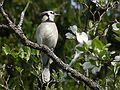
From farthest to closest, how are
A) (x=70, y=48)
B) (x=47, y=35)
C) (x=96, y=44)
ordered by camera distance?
(x=47, y=35) < (x=70, y=48) < (x=96, y=44)

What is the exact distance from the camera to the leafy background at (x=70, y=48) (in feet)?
7.68

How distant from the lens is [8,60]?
6352mm

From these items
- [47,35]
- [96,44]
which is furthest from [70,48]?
[96,44]

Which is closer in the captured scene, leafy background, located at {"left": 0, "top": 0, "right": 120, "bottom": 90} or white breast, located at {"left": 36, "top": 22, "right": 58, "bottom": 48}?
leafy background, located at {"left": 0, "top": 0, "right": 120, "bottom": 90}

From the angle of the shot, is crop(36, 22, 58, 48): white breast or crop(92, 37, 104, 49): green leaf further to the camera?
crop(36, 22, 58, 48): white breast

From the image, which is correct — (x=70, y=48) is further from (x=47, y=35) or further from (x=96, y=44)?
(x=96, y=44)

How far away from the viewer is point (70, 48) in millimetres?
3596

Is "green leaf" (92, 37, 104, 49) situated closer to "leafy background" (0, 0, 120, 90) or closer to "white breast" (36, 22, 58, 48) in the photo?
"leafy background" (0, 0, 120, 90)

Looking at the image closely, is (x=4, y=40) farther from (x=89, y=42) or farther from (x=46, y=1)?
(x=89, y=42)

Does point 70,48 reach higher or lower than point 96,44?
lower

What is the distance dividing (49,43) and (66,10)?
3.14 meters

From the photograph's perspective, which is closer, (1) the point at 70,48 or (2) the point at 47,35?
(1) the point at 70,48

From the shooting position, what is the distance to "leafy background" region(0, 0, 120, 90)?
7.68 ft

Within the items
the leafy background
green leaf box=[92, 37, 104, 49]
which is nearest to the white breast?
the leafy background
